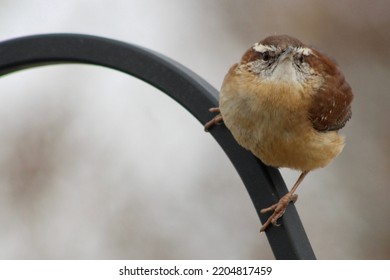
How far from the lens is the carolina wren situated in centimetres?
327

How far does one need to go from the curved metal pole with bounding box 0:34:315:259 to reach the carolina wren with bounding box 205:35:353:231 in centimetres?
6

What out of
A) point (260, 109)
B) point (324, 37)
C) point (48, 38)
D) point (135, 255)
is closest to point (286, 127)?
point (260, 109)

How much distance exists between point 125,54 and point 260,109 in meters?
0.51

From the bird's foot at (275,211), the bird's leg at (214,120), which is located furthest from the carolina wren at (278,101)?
the bird's foot at (275,211)

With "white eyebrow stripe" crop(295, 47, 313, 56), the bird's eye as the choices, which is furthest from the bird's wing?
the bird's eye

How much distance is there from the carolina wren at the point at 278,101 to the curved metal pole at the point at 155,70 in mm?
60

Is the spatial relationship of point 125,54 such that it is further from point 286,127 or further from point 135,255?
point 135,255

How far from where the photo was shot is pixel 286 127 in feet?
10.9

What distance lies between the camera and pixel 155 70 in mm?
3129

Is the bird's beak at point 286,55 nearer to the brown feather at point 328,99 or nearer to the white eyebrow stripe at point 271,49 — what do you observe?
the white eyebrow stripe at point 271,49

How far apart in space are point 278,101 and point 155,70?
462 millimetres

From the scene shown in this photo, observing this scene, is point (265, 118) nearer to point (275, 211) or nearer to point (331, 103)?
point (331, 103)

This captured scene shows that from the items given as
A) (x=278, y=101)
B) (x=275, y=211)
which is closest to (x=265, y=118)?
(x=278, y=101)

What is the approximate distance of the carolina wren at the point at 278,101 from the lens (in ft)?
10.7
